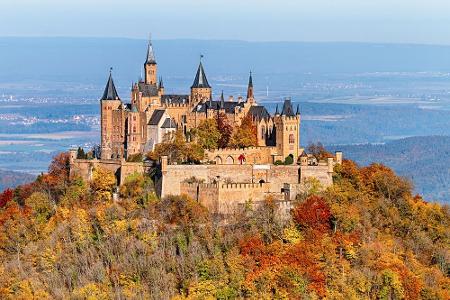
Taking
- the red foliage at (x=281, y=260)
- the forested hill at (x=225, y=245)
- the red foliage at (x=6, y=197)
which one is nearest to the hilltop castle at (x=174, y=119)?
the forested hill at (x=225, y=245)

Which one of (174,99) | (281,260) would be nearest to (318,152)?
(174,99)

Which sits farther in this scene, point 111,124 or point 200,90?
point 200,90

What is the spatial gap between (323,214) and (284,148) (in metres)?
9.16

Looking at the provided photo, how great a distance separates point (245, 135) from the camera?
69.1 m

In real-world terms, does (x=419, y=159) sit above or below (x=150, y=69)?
below

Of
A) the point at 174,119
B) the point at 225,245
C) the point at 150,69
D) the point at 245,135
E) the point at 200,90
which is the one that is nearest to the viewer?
the point at 225,245

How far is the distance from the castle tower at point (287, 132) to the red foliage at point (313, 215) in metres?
7.94

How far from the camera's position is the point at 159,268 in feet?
187

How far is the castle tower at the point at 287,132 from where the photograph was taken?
6869 centimetres

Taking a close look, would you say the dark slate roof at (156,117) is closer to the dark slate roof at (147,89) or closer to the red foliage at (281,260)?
the dark slate roof at (147,89)

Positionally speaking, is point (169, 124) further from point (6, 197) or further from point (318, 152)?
point (6, 197)

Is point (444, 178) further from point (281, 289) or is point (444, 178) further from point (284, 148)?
point (281, 289)

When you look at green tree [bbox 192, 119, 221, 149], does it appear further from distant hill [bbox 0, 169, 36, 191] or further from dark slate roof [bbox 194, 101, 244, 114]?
distant hill [bbox 0, 169, 36, 191]

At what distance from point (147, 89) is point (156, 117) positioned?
113 inches
